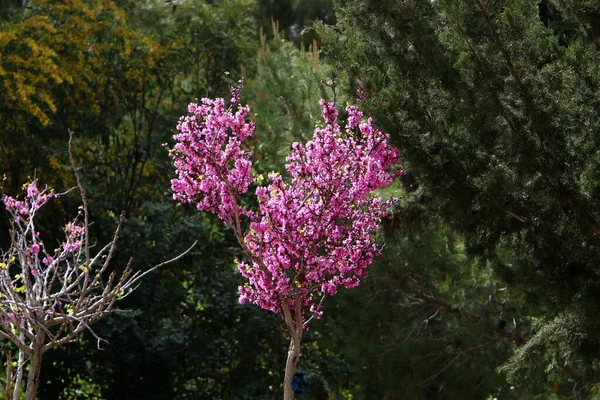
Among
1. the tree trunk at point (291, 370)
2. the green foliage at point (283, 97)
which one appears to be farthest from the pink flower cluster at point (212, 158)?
the green foliage at point (283, 97)

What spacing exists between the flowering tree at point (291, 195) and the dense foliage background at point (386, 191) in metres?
0.32

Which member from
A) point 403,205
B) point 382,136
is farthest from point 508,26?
point 403,205

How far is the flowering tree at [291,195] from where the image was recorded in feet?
16.5

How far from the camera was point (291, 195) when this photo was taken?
5086 millimetres

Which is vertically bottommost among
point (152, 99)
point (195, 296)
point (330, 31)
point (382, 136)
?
point (382, 136)

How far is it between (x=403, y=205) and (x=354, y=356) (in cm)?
322

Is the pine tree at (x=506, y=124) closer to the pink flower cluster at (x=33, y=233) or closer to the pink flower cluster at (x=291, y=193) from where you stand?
the pink flower cluster at (x=291, y=193)

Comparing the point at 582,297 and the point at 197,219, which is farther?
the point at 197,219

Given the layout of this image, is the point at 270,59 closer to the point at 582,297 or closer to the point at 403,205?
the point at 403,205

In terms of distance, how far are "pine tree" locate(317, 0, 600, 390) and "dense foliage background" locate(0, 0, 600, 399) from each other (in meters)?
0.01

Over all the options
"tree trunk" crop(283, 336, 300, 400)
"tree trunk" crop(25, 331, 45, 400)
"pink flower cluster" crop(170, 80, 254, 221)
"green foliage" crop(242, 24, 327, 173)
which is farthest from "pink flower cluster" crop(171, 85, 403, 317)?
"green foliage" crop(242, 24, 327, 173)

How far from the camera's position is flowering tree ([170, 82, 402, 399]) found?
5043 millimetres

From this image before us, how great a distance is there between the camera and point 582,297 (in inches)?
180

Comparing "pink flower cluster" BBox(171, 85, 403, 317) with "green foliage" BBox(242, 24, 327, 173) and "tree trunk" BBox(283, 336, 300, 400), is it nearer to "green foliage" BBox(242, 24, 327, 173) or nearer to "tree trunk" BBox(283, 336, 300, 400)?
"tree trunk" BBox(283, 336, 300, 400)
